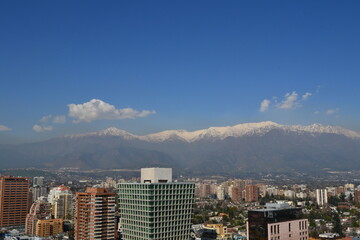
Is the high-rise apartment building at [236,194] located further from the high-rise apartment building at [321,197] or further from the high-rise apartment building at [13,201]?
the high-rise apartment building at [13,201]

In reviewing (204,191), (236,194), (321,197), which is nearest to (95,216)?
(321,197)

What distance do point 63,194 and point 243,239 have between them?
36.1m

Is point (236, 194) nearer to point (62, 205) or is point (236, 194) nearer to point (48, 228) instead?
point (62, 205)

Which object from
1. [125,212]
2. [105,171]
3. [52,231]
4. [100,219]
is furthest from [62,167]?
[125,212]

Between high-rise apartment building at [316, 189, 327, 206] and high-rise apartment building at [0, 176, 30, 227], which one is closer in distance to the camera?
high-rise apartment building at [0, 176, 30, 227]

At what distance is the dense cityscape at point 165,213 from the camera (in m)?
26.1

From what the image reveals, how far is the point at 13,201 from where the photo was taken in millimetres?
60125

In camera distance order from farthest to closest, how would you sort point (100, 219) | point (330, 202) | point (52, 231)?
point (330, 202) → point (52, 231) → point (100, 219)

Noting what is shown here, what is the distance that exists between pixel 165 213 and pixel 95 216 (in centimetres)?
1477

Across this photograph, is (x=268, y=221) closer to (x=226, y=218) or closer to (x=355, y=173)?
(x=226, y=218)

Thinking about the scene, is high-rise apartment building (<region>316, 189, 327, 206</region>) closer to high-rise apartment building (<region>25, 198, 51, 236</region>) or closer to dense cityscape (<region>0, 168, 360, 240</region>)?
dense cityscape (<region>0, 168, 360, 240</region>)

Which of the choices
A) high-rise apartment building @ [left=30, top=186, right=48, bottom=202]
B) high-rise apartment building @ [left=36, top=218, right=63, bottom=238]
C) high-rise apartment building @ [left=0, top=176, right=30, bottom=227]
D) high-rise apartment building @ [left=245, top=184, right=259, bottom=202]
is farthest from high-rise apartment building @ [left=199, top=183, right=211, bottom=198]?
high-rise apartment building @ [left=36, top=218, right=63, bottom=238]

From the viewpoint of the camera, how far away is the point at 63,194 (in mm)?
67375

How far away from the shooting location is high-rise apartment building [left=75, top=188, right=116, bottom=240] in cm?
3906
